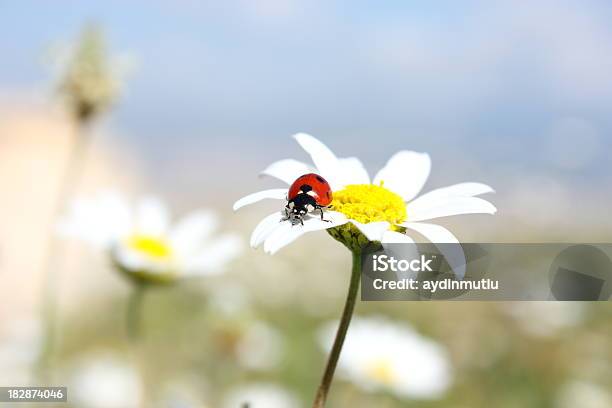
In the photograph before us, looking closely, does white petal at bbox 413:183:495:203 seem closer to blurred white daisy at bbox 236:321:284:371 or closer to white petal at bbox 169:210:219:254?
white petal at bbox 169:210:219:254

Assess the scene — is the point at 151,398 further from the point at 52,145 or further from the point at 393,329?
the point at 52,145

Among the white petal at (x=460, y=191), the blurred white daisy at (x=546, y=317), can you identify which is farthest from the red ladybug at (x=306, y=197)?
the blurred white daisy at (x=546, y=317)

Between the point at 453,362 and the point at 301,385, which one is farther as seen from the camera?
the point at 301,385

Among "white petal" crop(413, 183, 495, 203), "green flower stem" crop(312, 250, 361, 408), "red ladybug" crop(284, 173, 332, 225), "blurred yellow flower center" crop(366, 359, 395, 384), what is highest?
"blurred yellow flower center" crop(366, 359, 395, 384)

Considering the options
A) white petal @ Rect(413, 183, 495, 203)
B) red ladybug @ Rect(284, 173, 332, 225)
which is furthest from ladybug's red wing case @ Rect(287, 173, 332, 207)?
white petal @ Rect(413, 183, 495, 203)

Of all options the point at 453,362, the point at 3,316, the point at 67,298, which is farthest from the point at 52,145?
the point at 453,362

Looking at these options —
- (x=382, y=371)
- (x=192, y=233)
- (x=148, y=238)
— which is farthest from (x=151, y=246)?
(x=382, y=371)
